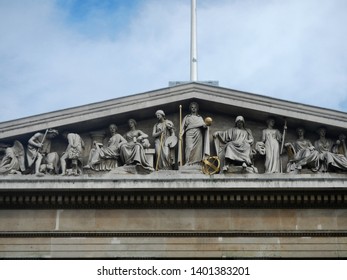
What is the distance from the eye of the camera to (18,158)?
2366 cm

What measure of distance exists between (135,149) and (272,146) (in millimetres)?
3735

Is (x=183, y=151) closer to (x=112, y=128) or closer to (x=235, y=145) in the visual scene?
(x=235, y=145)

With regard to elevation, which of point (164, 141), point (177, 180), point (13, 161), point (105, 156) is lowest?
point (177, 180)

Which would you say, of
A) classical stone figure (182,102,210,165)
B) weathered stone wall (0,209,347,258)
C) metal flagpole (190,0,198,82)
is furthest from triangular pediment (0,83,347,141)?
metal flagpole (190,0,198,82)

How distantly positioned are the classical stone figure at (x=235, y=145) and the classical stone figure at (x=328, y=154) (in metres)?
1.86

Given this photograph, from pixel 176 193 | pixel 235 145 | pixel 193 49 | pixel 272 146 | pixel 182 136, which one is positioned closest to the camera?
pixel 176 193

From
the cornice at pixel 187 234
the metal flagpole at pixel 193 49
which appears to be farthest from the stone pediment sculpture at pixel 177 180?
the metal flagpole at pixel 193 49

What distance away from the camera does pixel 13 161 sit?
23484 millimetres

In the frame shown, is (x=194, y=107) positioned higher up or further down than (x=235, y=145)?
higher up

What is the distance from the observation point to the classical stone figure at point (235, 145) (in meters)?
23.2

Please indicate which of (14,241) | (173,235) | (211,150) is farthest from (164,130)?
(14,241)

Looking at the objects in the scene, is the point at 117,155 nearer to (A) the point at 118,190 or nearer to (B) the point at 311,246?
(A) the point at 118,190

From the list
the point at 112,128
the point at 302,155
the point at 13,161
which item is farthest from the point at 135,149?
the point at 302,155

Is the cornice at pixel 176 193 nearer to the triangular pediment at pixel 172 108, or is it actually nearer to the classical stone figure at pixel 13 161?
the classical stone figure at pixel 13 161
